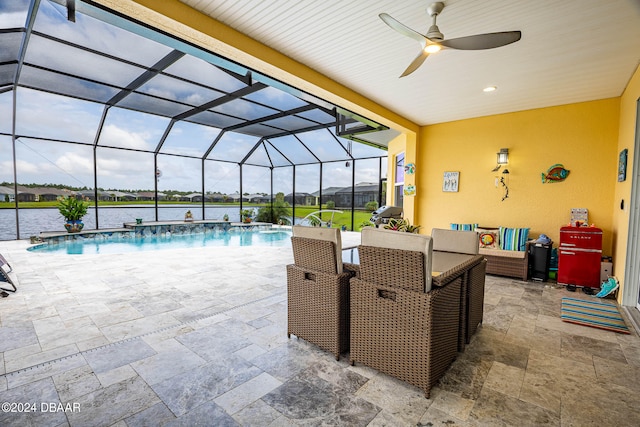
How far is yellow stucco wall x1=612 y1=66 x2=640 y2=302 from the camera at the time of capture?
3550mm

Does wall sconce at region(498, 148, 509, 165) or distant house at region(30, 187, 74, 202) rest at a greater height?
wall sconce at region(498, 148, 509, 165)

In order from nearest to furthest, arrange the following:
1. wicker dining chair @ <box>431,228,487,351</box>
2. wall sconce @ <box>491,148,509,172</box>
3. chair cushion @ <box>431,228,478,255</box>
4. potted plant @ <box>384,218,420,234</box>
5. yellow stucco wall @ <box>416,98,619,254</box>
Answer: wicker dining chair @ <box>431,228,487,351</box> → chair cushion @ <box>431,228,478,255</box> → potted plant @ <box>384,218,420,234</box> → yellow stucco wall @ <box>416,98,619,254</box> → wall sconce @ <box>491,148,509,172</box>

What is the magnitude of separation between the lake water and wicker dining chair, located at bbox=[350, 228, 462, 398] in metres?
9.48

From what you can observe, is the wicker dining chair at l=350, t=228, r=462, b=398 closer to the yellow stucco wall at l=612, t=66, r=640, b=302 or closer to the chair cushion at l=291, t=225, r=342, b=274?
the chair cushion at l=291, t=225, r=342, b=274

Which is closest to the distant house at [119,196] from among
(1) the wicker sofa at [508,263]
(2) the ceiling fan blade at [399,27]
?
(2) the ceiling fan blade at [399,27]

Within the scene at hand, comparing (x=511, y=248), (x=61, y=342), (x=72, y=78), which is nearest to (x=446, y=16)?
(x=511, y=248)

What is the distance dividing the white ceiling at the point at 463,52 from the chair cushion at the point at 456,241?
2.04 m

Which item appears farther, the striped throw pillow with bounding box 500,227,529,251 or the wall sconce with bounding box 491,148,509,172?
the wall sconce with bounding box 491,148,509,172

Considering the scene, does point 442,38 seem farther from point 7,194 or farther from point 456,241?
point 7,194

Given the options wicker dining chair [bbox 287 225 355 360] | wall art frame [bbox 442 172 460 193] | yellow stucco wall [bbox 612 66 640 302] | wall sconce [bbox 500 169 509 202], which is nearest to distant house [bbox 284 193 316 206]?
wall art frame [bbox 442 172 460 193]

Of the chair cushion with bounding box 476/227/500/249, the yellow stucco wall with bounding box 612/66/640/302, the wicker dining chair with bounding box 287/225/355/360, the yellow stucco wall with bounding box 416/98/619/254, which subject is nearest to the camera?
the wicker dining chair with bounding box 287/225/355/360

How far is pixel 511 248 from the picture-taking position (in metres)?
4.92

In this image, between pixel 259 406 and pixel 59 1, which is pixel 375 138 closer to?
pixel 59 1

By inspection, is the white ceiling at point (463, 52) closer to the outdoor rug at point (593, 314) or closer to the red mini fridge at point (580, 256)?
the red mini fridge at point (580, 256)
